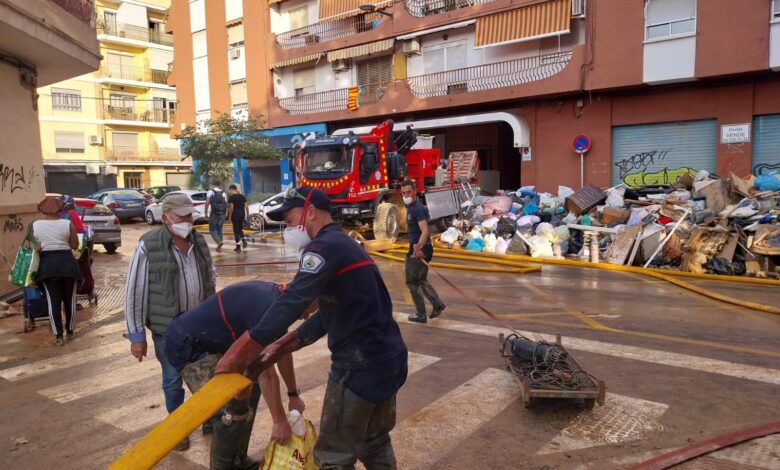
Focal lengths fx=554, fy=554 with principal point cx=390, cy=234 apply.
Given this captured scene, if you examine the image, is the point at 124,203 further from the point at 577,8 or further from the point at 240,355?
the point at 240,355

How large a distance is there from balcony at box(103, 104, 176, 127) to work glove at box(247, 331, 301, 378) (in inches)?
1629

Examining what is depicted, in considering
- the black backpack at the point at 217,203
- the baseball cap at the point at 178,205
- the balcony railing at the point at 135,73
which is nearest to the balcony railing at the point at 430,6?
the black backpack at the point at 217,203

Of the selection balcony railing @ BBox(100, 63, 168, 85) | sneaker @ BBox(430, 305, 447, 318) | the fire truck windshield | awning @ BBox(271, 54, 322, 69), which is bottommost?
sneaker @ BBox(430, 305, 447, 318)

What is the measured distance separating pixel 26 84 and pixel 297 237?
9.83m

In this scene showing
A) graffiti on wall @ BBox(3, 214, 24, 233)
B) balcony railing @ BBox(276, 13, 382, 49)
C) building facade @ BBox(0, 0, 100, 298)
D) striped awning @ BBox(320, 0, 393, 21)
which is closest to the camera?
building facade @ BBox(0, 0, 100, 298)

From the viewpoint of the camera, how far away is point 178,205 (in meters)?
3.72

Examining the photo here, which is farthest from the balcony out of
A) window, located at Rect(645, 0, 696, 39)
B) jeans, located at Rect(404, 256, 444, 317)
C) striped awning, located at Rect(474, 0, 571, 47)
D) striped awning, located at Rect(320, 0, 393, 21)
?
jeans, located at Rect(404, 256, 444, 317)

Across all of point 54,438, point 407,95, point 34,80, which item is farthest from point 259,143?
point 54,438

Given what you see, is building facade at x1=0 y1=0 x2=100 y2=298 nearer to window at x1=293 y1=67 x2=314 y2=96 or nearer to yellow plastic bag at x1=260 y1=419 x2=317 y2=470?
yellow plastic bag at x1=260 y1=419 x2=317 y2=470

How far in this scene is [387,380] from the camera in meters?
2.61

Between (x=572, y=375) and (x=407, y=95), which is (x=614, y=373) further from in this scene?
(x=407, y=95)

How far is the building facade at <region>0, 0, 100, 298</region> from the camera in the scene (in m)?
8.77

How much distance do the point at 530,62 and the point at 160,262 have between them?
1806 cm

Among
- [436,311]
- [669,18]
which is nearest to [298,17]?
[669,18]
